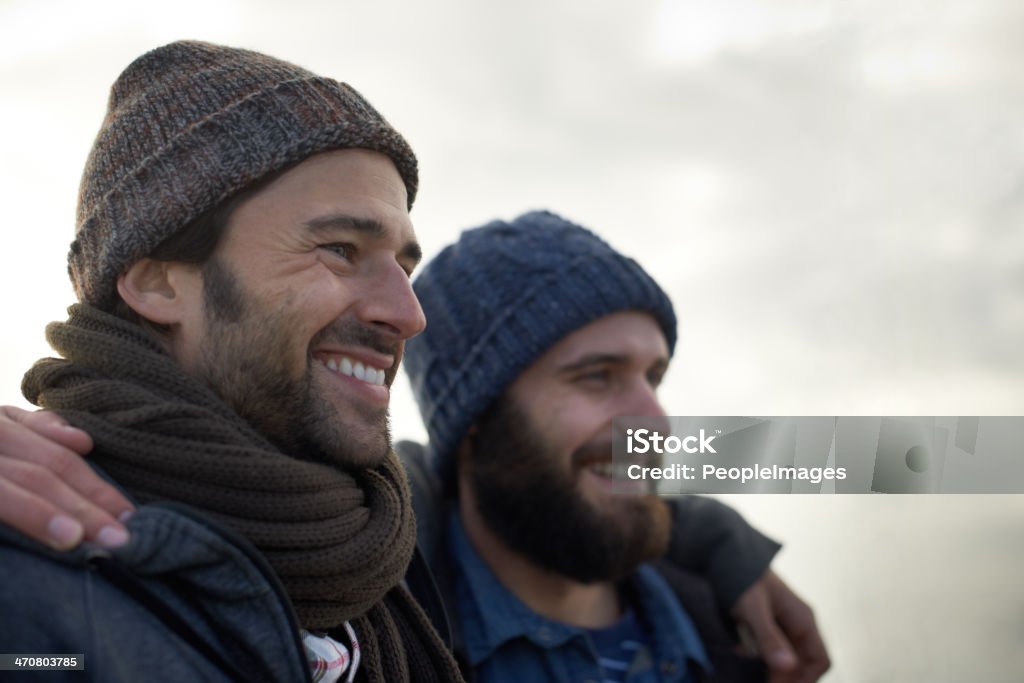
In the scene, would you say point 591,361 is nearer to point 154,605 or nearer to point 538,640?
point 538,640

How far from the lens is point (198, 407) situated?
2.07 meters

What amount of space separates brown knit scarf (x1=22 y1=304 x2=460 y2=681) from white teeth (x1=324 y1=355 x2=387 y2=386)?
23 cm

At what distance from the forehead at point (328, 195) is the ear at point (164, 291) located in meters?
0.16

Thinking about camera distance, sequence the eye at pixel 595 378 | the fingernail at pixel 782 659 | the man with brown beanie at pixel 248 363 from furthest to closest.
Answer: the eye at pixel 595 378, the fingernail at pixel 782 659, the man with brown beanie at pixel 248 363

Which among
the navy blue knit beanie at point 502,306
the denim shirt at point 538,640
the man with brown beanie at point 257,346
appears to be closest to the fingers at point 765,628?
the denim shirt at point 538,640

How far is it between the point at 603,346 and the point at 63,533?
2.45 m

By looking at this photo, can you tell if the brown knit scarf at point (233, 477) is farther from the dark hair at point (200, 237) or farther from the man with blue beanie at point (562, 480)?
the man with blue beanie at point (562, 480)

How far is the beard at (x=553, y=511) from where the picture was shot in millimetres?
3717

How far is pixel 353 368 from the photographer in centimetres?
240

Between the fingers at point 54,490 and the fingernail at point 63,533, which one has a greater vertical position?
the fingers at point 54,490

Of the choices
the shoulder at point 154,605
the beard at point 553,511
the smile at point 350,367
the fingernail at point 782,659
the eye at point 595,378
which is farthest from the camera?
the eye at point 595,378

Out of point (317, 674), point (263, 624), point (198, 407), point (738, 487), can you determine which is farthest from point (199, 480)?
point (738, 487)

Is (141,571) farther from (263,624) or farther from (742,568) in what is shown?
(742,568)

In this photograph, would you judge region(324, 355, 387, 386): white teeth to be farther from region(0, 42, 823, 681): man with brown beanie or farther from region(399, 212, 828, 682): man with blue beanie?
region(399, 212, 828, 682): man with blue beanie
